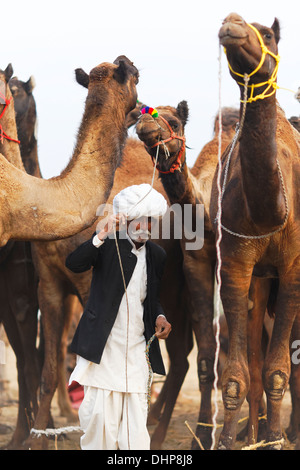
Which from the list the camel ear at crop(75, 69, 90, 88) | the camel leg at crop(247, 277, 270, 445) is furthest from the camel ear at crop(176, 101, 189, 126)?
the camel leg at crop(247, 277, 270, 445)

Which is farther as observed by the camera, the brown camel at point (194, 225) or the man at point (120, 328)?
the brown camel at point (194, 225)

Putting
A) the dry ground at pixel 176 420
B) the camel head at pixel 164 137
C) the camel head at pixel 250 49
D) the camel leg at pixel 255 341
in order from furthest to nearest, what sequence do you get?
the dry ground at pixel 176 420
the camel leg at pixel 255 341
the camel head at pixel 164 137
the camel head at pixel 250 49

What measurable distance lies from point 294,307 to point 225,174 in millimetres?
1143

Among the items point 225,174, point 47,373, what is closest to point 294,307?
point 225,174

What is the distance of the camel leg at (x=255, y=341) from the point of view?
696 cm

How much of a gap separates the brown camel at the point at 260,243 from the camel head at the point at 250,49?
5.4 inches

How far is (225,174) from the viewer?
6312 millimetres

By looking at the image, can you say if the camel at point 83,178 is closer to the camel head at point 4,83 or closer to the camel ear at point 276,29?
the camel head at point 4,83

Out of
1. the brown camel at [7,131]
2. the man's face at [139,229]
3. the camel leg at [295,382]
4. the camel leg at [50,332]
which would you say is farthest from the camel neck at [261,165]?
the camel leg at [50,332]

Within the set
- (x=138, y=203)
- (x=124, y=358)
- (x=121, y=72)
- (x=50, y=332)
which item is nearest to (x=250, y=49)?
(x=138, y=203)

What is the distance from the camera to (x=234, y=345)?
6.03 m

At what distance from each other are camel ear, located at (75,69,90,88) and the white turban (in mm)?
1369

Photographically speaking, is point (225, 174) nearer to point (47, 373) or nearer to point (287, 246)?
point (287, 246)

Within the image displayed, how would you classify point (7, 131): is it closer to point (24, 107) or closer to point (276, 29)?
point (24, 107)
